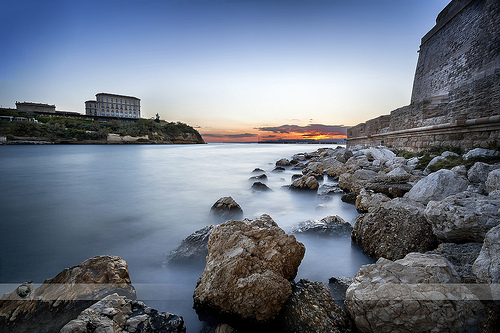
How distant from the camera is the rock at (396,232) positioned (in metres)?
2.19

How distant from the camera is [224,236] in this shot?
6.78ft

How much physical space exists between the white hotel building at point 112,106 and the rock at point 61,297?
86.2 metres

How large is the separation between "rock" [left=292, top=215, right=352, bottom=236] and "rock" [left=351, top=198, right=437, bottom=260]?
1.61 ft

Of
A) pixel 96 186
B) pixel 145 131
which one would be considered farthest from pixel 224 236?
pixel 145 131

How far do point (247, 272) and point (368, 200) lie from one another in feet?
10.7

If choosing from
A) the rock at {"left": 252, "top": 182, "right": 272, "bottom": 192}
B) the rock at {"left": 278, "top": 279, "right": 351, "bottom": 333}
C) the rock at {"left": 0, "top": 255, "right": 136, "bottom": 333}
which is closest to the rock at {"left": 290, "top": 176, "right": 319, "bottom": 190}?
the rock at {"left": 252, "top": 182, "right": 272, "bottom": 192}

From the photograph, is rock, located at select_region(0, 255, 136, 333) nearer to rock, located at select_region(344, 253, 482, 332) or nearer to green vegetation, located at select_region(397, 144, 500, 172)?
rock, located at select_region(344, 253, 482, 332)

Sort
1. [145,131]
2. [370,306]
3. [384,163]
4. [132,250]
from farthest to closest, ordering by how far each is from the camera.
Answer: [145,131], [384,163], [132,250], [370,306]

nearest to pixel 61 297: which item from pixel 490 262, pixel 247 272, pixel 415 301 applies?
pixel 247 272

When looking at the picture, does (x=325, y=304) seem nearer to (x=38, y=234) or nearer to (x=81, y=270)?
(x=81, y=270)

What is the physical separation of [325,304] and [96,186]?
29.0 ft

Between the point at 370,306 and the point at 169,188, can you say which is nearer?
the point at 370,306

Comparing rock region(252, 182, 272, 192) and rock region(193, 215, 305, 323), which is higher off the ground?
rock region(193, 215, 305, 323)

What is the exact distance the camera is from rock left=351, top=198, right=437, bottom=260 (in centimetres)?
219
